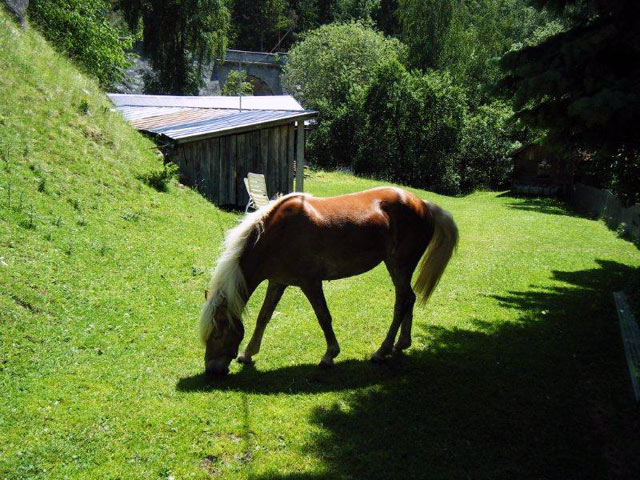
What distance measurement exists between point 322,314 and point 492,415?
2.25 m

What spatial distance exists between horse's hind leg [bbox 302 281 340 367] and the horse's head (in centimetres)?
96

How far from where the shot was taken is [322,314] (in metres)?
6.45

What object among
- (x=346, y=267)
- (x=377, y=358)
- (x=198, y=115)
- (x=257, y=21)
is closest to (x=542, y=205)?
Result: (x=198, y=115)

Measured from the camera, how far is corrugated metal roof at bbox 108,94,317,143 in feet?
53.7

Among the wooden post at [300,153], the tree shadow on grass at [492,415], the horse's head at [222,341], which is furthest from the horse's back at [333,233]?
the wooden post at [300,153]

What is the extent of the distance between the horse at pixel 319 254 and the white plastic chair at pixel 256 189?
8.93 metres

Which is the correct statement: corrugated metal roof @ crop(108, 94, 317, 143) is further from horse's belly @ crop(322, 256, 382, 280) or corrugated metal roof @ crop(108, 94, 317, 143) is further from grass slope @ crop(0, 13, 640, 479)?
horse's belly @ crop(322, 256, 382, 280)

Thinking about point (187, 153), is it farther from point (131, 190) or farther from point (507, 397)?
point (507, 397)

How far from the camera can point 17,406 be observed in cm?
490

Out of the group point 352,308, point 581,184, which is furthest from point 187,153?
point 581,184

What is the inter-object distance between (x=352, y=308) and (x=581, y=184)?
2637 cm

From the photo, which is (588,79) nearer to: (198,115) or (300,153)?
(300,153)

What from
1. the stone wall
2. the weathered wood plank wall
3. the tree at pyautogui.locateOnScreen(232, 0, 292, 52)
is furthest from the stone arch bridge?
the weathered wood plank wall

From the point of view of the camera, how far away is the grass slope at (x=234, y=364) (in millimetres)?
4680
